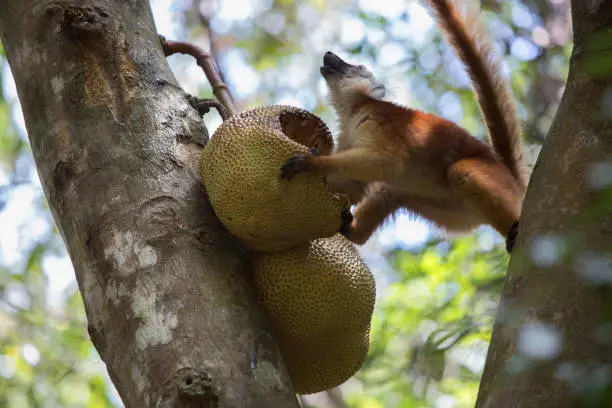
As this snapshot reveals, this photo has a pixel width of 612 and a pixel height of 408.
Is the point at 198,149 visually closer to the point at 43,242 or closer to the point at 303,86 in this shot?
the point at 43,242

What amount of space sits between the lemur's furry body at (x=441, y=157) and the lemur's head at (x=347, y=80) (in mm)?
247

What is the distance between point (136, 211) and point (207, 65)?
3.67 feet

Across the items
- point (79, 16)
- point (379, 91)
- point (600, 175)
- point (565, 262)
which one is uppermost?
point (600, 175)

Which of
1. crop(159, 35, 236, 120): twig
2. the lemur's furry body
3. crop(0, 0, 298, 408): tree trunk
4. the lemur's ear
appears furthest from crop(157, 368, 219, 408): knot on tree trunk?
the lemur's ear

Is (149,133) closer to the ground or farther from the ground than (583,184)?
closer to the ground

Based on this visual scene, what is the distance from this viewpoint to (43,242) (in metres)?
6.10

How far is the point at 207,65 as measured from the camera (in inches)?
118

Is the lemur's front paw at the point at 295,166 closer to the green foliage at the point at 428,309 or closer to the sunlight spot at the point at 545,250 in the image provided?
the sunlight spot at the point at 545,250

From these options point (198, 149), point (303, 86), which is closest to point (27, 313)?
point (198, 149)

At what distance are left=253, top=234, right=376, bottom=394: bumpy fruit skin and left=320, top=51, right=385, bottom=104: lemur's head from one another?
78.6 inches

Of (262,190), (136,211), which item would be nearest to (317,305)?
(262,190)

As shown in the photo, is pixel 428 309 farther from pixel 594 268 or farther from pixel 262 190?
pixel 594 268

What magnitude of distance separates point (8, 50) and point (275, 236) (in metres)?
1.09

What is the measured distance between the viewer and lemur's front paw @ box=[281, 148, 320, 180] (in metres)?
2.18
